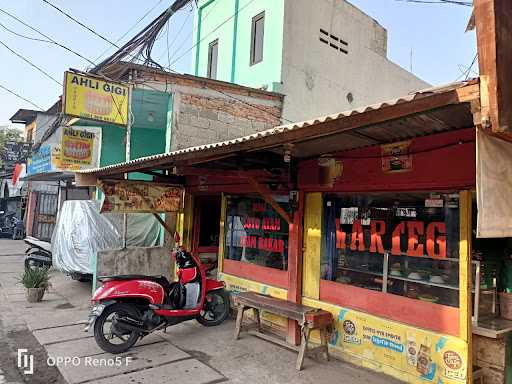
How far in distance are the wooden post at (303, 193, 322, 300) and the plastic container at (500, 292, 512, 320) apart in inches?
90.8

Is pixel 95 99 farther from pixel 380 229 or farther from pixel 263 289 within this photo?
pixel 380 229

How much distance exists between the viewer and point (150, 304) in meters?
5.80

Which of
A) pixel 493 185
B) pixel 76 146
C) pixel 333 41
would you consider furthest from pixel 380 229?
pixel 333 41

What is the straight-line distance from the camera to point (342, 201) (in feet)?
18.1

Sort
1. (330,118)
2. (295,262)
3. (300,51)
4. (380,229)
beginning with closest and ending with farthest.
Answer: (330,118) → (380,229) → (295,262) → (300,51)

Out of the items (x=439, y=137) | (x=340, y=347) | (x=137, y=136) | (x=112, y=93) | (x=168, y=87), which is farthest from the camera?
(x=137, y=136)

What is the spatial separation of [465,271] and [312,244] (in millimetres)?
2183

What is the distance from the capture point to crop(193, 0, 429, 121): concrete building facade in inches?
438

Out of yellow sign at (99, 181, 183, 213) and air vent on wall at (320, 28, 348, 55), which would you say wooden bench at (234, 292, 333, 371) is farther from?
air vent on wall at (320, 28, 348, 55)

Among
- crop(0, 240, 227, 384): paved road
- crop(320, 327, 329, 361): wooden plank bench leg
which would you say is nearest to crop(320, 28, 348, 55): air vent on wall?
crop(320, 327, 329, 361): wooden plank bench leg

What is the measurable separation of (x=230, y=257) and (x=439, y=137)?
4547 millimetres

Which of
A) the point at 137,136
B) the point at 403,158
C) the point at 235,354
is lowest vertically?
the point at 235,354

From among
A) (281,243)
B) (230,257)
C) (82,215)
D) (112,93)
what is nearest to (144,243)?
(82,215)

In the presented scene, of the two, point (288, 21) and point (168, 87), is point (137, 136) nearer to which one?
point (168, 87)
